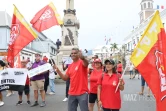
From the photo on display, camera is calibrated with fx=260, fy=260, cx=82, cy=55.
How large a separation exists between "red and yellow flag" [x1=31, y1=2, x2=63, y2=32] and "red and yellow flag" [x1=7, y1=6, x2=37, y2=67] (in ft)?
3.76

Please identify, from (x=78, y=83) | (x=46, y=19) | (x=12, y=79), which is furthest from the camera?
(x=46, y=19)

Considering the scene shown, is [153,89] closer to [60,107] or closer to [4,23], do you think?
[60,107]

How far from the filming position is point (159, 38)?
473 cm

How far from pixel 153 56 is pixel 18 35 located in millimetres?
5140

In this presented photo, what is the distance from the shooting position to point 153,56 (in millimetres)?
4781

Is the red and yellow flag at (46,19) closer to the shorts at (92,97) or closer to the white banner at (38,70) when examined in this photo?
the white banner at (38,70)

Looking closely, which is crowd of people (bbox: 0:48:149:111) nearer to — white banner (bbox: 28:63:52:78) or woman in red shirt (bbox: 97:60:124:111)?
woman in red shirt (bbox: 97:60:124:111)

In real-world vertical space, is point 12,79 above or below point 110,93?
above

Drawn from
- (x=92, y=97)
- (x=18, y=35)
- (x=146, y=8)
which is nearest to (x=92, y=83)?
(x=92, y=97)

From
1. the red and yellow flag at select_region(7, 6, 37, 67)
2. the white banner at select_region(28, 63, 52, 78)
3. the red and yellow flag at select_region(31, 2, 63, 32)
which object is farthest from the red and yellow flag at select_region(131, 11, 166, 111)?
the red and yellow flag at select_region(31, 2, 63, 32)

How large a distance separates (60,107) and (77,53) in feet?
11.7

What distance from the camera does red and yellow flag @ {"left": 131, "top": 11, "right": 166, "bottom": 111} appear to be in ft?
15.3

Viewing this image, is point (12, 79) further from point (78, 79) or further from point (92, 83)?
point (78, 79)

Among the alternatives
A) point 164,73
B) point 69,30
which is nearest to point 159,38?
point 164,73
